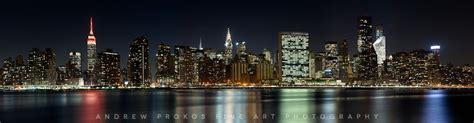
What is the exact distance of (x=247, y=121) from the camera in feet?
150

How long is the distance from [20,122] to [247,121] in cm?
1860

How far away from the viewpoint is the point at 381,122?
47688 millimetres

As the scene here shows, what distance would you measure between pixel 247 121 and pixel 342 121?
6.91 m

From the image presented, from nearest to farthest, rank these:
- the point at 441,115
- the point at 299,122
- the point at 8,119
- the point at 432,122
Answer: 1. the point at 299,122
2. the point at 432,122
3. the point at 8,119
4. the point at 441,115

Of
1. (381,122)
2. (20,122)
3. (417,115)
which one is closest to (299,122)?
(381,122)

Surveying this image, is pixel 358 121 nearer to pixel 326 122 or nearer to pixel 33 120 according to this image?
pixel 326 122

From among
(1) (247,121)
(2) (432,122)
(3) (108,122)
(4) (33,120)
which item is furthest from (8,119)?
(2) (432,122)

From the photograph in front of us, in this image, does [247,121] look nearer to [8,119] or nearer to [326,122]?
[326,122]

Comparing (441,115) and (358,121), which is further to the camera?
(441,115)

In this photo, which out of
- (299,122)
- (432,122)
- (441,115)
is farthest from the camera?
(441,115)

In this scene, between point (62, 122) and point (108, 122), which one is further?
point (62, 122)

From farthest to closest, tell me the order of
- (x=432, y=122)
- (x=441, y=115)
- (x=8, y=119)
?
(x=441, y=115) → (x=8, y=119) → (x=432, y=122)

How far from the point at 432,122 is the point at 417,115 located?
20.6 ft

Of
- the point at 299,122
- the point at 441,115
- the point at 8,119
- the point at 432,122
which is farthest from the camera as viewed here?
the point at 441,115
